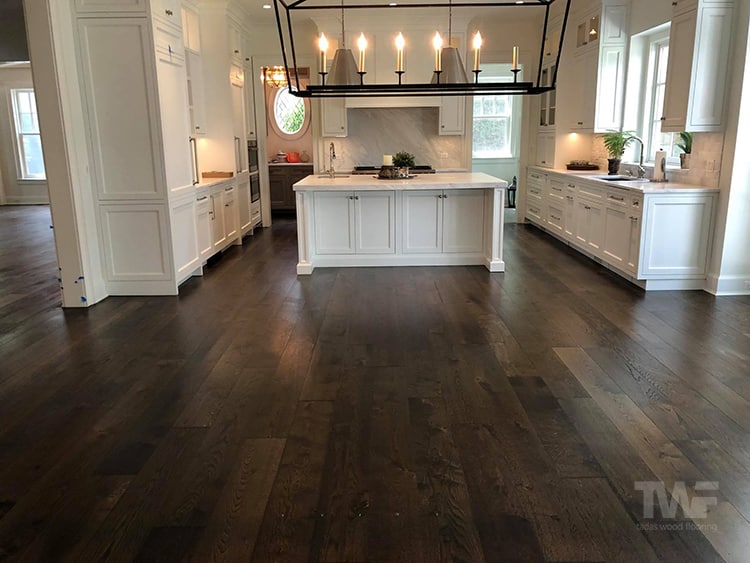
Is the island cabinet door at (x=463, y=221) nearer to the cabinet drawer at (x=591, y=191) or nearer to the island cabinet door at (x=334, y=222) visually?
the island cabinet door at (x=334, y=222)

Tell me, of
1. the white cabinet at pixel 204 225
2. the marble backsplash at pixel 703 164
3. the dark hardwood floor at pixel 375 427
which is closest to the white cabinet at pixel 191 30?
the white cabinet at pixel 204 225

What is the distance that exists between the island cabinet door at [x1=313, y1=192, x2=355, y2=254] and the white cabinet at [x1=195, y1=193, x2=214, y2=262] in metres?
1.20

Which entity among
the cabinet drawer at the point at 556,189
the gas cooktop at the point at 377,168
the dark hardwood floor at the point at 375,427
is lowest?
the dark hardwood floor at the point at 375,427

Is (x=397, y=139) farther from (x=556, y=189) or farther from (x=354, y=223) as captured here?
(x=354, y=223)

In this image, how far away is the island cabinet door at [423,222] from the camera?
240 inches

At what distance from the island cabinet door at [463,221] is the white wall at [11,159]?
9.75m

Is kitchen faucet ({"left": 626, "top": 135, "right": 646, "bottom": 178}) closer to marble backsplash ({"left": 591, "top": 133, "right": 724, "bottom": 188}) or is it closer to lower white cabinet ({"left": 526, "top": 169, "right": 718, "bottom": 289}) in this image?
marble backsplash ({"left": 591, "top": 133, "right": 724, "bottom": 188})

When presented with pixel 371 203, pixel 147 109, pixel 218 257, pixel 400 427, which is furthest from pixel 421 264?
pixel 400 427

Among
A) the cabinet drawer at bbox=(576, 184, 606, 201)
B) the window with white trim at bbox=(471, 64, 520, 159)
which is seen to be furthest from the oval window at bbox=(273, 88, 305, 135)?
the cabinet drawer at bbox=(576, 184, 606, 201)

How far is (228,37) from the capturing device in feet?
23.9

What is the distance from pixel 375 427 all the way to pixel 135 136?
11.5 feet

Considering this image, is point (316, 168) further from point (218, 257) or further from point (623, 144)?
point (623, 144)

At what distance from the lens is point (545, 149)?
838 centimetres

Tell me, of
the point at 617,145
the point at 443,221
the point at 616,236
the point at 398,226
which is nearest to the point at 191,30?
the point at 398,226
